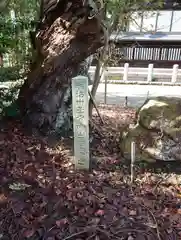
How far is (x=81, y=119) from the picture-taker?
279 centimetres

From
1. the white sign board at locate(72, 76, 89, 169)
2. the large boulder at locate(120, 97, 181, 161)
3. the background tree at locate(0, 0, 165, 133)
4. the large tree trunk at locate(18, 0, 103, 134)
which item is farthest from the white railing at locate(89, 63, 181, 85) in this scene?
the white sign board at locate(72, 76, 89, 169)

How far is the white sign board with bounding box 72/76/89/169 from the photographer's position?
8.84 ft

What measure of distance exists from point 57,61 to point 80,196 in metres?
1.96

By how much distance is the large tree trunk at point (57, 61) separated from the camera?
129 inches

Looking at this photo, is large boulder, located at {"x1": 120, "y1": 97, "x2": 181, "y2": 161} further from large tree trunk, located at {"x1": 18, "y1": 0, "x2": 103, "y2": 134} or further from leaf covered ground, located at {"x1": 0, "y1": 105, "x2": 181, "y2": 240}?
large tree trunk, located at {"x1": 18, "y1": 0, "x2": 103, "y2": 134}

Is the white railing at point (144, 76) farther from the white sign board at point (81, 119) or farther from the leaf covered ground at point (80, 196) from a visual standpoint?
the white sign board at point (81, 119)

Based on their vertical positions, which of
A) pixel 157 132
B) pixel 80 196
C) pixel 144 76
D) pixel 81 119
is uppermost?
pixel 81 119

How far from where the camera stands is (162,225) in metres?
2.20

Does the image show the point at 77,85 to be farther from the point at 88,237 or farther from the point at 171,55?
the point at 171,55

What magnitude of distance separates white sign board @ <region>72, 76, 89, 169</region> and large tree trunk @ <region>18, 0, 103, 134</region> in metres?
0.91

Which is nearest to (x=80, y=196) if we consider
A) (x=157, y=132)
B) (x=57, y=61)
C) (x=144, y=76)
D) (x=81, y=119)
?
(x=81, y=119)

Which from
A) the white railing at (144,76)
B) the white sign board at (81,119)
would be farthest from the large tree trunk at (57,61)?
the white railing at (144,76)

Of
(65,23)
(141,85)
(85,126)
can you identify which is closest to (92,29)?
(65,23)

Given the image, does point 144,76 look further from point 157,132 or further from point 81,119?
point 81,119
